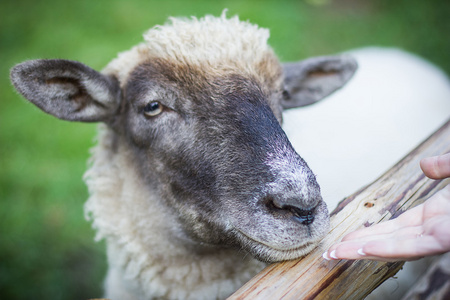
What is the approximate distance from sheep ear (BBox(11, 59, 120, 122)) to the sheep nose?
1811 mm

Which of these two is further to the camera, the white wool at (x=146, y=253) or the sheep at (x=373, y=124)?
the sheep at (x=373, y=124)

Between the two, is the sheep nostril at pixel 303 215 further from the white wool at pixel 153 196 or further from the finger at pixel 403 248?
the white wool at pixel 153 196

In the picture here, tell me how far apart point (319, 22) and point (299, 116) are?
241 inches

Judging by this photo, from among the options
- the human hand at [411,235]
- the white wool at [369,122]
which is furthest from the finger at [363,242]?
the white wool at [369,122]

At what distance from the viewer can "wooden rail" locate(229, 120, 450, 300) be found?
175cm

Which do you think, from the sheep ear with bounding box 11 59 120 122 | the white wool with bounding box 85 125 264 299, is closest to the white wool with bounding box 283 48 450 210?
the white wool with bounding box 85 125 264 299

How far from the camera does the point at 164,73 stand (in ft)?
9.18

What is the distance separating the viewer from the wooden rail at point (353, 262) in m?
1.75

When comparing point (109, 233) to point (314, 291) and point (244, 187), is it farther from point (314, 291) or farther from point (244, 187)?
point (314, 291)

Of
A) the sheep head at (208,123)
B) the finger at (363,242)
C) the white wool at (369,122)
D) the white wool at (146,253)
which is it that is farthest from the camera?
the white wool at (369,122)

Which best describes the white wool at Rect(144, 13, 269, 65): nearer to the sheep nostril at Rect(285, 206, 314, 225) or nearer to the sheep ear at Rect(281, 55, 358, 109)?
the sheep ear at Rect(281, 55, 358, 109)

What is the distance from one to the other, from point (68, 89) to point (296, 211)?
213 cm

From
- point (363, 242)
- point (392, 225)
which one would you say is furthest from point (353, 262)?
point (392, 225)

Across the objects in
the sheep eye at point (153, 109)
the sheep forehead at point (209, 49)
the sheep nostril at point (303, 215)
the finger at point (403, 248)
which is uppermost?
the sheep forehead at point (209, 49)
